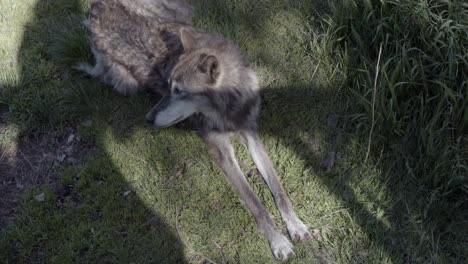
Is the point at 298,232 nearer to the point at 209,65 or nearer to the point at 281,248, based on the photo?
the point at 281,248

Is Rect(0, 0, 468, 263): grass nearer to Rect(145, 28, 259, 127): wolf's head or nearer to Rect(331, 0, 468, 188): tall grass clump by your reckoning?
Rect(331, 0, 468, 188): tall grass clump

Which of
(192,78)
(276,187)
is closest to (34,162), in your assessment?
(192,78)

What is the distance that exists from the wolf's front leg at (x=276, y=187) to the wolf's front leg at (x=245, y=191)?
108 millimetres

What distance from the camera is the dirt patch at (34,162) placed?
3.83m

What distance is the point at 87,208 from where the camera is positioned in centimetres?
363

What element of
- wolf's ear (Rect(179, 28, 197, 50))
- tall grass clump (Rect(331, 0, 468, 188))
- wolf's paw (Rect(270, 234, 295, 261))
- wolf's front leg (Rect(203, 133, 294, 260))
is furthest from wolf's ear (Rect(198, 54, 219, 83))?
wolf's paw (Rect(270, 234, 295, 261))

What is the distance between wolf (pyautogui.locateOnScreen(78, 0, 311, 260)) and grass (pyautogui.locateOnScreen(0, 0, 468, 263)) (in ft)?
0.42

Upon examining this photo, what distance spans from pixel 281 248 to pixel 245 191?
1.83ft

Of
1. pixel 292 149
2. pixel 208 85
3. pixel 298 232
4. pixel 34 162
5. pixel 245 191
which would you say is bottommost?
pixel 34 162

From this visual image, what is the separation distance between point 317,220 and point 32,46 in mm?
3698

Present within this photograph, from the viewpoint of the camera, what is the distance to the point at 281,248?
3223 millimetres

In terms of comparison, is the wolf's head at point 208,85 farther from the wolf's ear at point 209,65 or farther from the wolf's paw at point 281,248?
the wolf's paw at point 281,248

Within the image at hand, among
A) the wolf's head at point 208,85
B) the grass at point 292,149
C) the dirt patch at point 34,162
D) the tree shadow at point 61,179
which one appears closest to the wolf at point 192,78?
the wolf's head at point 208,85

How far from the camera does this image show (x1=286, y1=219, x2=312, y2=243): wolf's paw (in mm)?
3268
